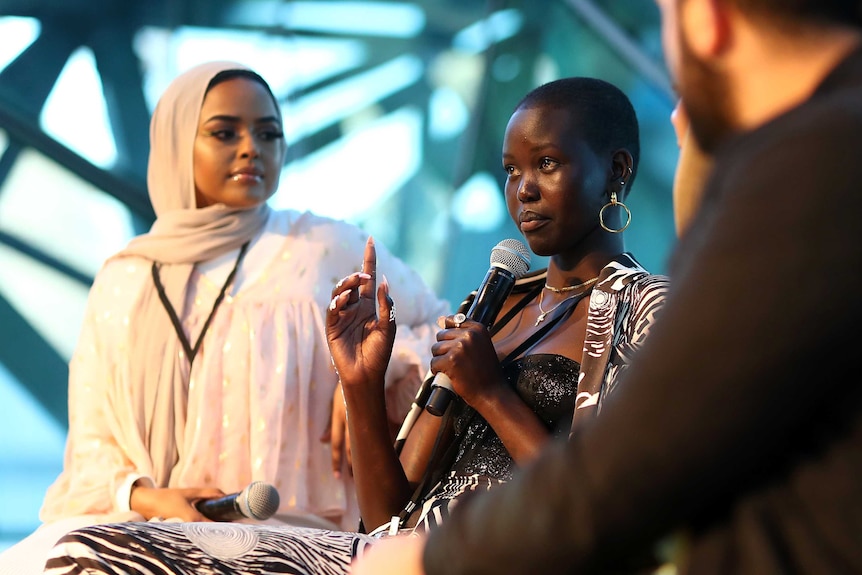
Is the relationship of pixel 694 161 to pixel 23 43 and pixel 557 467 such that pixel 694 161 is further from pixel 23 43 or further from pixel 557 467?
pixel 23 43

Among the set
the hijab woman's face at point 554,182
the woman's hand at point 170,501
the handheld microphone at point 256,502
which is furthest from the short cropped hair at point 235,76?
the hijab woman's face at point 554,182

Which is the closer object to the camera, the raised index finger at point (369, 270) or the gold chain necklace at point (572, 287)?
the gold chain necklace at point (572, 287)

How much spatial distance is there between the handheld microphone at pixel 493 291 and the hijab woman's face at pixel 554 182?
0.13 feet

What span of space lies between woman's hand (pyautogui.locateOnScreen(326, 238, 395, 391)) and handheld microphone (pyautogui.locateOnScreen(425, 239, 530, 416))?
188mm

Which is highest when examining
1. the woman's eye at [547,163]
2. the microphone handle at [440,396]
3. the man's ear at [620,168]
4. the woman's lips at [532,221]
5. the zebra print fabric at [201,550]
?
the woman's eye at [547,163]

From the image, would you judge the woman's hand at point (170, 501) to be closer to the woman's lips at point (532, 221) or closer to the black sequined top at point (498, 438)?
the black sequined top at point (498, 438)

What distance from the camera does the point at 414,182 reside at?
526 centimetres

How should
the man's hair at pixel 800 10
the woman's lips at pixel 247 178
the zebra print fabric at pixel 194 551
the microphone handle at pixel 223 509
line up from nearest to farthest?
the man's hair at pixel 800 10, the zebra print fabric at pixel 194 551, the microphone handle at pixel 223 509, the woman's lips at pixel 247 178

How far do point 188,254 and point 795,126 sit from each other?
2.33 m

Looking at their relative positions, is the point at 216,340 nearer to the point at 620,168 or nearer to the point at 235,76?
the point at 235,76

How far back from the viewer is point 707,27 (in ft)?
2.26

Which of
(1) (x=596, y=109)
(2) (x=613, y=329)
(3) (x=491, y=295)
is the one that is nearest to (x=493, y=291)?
(3) (x=491, y=295)

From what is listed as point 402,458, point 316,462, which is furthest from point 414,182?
point 402,458

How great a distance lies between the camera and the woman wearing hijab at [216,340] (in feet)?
8.44
